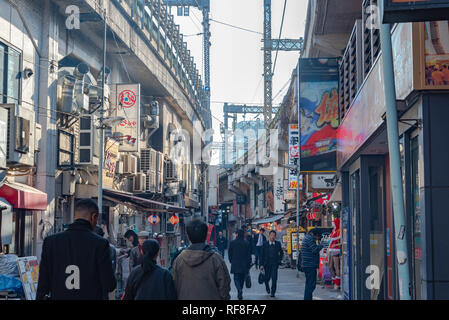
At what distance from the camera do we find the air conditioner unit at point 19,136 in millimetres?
13898

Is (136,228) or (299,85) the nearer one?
(299,85)

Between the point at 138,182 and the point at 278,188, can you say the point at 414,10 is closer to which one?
the point at 138,182

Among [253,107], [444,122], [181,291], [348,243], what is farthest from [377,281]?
[253,107]

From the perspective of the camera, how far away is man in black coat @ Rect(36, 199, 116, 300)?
18.4 ft

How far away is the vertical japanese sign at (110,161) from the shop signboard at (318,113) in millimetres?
8328

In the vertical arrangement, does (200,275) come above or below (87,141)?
below

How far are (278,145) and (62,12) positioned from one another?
2095 centimetres

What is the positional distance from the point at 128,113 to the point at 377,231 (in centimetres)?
1404

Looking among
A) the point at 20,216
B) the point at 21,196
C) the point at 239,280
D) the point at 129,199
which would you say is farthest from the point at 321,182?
the point at 21,196

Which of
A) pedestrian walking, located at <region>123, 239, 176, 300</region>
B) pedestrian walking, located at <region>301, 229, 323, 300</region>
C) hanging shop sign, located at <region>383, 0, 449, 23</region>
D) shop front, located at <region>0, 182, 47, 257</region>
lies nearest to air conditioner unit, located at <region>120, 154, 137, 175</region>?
shop front, located at <region>0, 182, 47, 257</region>

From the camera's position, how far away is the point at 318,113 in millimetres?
17312

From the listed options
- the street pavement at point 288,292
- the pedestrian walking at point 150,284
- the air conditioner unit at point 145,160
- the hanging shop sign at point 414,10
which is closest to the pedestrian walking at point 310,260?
the street pavement at point 288,292
